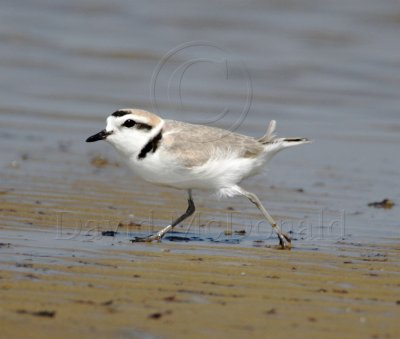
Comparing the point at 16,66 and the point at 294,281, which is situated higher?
the point at 16,66

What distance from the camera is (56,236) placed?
7.31 metres

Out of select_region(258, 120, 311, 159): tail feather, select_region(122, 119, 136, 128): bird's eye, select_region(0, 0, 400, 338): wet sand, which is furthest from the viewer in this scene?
select_region(258, 120, 311, 159): tail feather

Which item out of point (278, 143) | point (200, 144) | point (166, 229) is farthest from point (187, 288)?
point (278, 143)

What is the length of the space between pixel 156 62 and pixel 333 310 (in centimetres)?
1329

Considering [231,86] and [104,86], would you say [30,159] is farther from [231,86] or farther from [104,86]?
[231,86]

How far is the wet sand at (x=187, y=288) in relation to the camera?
487cm

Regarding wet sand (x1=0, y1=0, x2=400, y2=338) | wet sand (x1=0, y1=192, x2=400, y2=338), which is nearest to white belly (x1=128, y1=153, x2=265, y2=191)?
wet sand (x1=0, y1=0, x2=400, y2=338)

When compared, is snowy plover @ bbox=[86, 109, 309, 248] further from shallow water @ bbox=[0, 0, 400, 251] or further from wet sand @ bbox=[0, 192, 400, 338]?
wet sand @ bbox=[0, 192, 400, 338]

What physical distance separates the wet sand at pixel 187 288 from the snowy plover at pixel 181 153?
0.61m

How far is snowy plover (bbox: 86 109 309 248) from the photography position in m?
7.45

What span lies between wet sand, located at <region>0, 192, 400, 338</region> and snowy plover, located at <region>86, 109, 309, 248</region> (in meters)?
0.61

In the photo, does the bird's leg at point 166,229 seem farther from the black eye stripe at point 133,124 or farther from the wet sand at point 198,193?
the black eye stripe at point 133,124

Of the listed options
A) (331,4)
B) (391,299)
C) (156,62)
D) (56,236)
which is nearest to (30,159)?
(56,236)

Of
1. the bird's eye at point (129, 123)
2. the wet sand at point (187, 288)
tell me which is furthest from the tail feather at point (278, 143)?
the bird's eye at point (129, 123)
